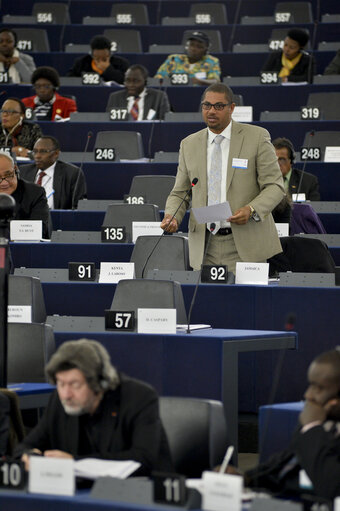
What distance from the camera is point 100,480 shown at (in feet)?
8.71

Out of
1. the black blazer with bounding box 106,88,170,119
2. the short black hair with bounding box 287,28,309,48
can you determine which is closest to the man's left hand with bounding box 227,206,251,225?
the black blazer with bounding box 106,88,170,119

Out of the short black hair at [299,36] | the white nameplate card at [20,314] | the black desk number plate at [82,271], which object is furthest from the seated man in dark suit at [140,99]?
the white nameplate card at [20,314]

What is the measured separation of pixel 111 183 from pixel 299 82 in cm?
222

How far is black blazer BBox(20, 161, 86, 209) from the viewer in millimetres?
7137

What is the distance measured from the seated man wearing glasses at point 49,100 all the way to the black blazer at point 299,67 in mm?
1674

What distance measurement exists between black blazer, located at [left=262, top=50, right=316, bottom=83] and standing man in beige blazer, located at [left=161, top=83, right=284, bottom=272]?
4.17 meters

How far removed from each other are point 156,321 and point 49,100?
477 centimetres

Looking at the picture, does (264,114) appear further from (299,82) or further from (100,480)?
(100,480)

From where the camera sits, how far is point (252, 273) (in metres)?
4.95

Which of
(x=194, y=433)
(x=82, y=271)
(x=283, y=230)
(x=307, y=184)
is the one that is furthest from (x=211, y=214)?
(x=307, y=184)

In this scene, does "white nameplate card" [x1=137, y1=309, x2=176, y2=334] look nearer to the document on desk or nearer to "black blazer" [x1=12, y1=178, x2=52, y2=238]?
the document on desk

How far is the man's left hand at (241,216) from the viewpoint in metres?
4.69

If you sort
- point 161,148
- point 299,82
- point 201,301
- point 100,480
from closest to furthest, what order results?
point 100,480 < point 201,301 < point 161,148 < point 299,82

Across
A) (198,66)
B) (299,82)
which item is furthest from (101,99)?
(299,82)
